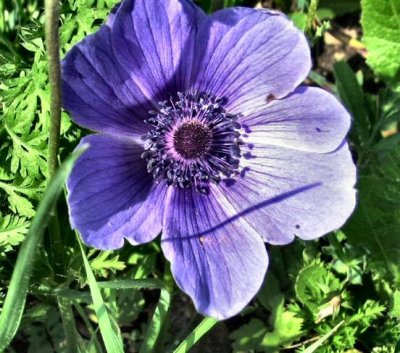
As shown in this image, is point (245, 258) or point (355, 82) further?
point (355, 82)

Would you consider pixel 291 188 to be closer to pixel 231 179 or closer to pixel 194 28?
pixel 231 179

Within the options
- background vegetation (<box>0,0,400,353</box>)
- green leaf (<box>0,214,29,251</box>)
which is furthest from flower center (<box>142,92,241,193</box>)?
green leaf (<box>0,214,29,251</box>)

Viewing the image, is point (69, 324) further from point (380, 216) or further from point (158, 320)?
point (380, 216)

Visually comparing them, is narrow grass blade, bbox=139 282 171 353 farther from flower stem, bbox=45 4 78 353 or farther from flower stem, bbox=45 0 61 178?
flower stem, bbox=45 0 61 178

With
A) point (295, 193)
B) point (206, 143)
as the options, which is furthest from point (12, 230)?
point (295, 193)

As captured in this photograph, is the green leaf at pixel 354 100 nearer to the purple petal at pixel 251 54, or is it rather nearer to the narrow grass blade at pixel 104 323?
the purple petal at pixel 251 54

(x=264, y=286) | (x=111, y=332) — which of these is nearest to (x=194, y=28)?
(x=111, y=332)
